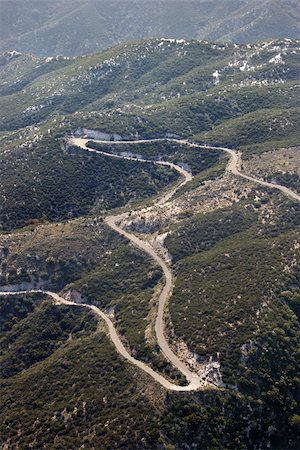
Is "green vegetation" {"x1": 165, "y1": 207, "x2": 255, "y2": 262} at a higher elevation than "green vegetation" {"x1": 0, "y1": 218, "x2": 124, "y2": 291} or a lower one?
lower

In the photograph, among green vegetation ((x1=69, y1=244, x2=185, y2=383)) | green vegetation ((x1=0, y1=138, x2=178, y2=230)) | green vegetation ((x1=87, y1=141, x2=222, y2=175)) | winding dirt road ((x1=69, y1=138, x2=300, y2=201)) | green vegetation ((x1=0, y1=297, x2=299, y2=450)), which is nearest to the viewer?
green vegetation ((x1=0, y1=297, x2=299, y2=450))

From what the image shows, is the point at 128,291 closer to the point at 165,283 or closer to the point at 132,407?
the point at 165,283

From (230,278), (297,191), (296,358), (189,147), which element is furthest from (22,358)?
(189,147)

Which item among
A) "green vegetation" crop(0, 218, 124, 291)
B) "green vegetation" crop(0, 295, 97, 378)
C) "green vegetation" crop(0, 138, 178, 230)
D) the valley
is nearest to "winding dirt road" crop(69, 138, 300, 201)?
the valley

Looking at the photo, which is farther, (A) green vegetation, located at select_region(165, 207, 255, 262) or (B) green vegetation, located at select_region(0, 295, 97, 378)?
(A) green vegetation, located at select_region(165, 207, 255, 262)

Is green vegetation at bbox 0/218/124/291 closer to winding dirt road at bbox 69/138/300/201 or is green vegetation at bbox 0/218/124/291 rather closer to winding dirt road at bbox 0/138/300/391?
winding dirt road at bbox 0/138/300/391

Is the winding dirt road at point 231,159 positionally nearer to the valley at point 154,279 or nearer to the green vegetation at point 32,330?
the valley at point 154,279

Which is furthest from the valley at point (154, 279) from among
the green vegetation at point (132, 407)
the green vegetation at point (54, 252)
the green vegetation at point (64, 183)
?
the green vegetation at point (64, 183)

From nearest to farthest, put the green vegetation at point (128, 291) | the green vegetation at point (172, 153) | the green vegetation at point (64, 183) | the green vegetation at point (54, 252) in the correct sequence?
1. the green vegetation at point (128, 291)
2. the green vegetation at point (54, 252)
3. the green vegetation at point (64, 183)
4. the green vegetation at point (172, 153)

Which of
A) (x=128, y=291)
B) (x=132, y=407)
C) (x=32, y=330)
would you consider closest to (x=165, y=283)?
(x=128, y=291)

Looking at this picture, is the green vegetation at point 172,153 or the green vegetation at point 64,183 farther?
the green vegetation at point 172,153

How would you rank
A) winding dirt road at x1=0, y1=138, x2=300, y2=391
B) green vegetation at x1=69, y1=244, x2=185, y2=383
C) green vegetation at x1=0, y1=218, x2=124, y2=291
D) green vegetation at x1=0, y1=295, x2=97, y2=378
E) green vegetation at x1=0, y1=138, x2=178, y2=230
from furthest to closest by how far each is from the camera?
green vegetation at x1=0, y1=138, x2=178, y2=230
green vegetation at x1=0, y1=218, x2=124, y2=291
green vegetation at x1=0, y1=295, x2=97, y2=378
green vegetation at x1=69, y1=244, x2=185, y2=383
winding dirt road at x1=0, y1=138, x2=300, y2=391
